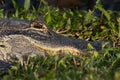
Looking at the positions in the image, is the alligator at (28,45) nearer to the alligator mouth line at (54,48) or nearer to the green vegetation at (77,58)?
the alligator mouth line at (54,48)

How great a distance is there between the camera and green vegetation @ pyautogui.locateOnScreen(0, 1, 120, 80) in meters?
4.18

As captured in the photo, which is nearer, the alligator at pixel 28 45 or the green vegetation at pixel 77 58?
the green vegetation at pixel 77 58

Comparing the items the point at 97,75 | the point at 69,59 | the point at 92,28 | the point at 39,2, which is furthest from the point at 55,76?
the point at 39,2

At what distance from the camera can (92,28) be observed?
23.5 ft

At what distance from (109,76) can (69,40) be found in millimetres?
1750

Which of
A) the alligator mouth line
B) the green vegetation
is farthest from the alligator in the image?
the green vegetation

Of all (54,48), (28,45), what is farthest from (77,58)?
(28,45)

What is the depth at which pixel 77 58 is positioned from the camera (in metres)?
5.24

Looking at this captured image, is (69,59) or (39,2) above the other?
(39,2)

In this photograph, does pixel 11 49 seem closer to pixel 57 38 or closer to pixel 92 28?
pixel 57 38

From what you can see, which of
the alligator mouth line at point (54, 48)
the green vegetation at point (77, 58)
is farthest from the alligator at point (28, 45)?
the green vegetation at point (77, 58)

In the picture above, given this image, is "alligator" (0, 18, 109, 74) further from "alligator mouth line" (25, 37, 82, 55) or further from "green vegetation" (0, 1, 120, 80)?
"green vegetation" (0, 1, 120, 80)

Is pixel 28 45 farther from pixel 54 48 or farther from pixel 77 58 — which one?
pixel 77 58

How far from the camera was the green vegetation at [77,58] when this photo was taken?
418 cm
